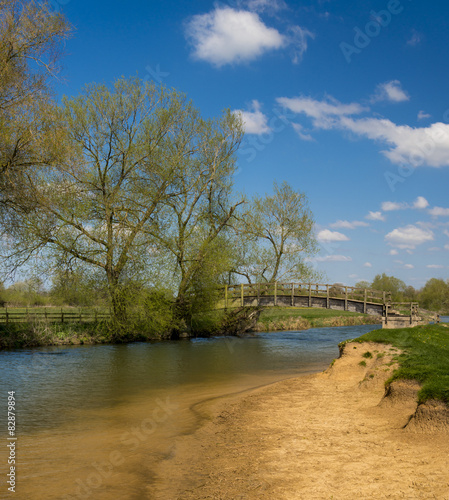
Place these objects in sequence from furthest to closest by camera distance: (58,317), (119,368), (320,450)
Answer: (58,317) < (119,368) < (320,450)

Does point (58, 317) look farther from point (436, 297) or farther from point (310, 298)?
point (436, 297)

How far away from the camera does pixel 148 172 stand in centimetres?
2803

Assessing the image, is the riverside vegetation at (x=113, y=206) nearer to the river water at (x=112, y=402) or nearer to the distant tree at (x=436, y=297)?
the river water at (x=112, y=402)

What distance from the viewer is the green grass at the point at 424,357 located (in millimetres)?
7930

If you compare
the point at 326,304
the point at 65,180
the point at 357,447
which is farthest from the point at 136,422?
the point at 326,304

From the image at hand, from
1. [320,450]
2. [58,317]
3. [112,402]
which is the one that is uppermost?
[58,317]

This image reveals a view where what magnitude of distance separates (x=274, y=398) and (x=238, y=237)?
24.8 m

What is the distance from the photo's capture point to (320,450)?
7301 millimetres

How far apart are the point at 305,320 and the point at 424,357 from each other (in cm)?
3430

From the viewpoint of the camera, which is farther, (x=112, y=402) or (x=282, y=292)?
(x=282, y=292)

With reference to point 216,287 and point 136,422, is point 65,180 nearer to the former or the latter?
point 216,287

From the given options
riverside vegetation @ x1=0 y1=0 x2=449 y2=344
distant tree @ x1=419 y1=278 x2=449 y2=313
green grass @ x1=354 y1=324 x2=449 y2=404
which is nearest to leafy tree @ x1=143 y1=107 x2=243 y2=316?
riverside vegetation @ x1=0 y1=0 x2=449 y2=344

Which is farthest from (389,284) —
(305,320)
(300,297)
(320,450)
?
(320,450)

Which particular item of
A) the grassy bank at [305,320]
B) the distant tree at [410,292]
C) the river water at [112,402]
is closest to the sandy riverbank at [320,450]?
the river water at [112,402]
